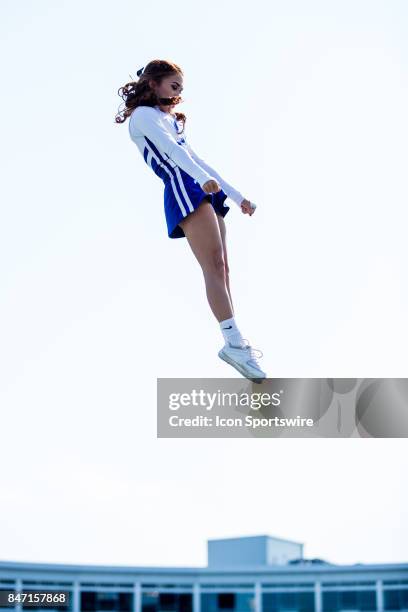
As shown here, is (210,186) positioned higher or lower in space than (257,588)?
lower

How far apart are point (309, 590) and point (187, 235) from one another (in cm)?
6872

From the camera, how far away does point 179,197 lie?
21.5 ft

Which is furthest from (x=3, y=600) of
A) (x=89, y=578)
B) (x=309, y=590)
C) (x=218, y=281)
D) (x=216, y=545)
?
(x=216, y=545)

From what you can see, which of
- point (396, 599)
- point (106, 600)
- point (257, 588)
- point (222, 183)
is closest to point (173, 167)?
point (222, 183)

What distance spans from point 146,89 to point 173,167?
1.99 feet

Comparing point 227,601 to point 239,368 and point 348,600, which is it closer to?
point 348,600

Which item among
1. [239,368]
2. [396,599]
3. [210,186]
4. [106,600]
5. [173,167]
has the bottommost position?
[239,368]

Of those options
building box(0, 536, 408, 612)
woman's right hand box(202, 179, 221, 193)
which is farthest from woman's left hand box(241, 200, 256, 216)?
building box(0, 536, 408, 612)

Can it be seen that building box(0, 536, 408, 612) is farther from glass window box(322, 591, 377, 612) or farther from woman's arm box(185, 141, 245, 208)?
woman's arm box(185, 141, 245, 208)

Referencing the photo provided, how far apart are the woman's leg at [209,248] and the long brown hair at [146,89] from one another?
84 cm

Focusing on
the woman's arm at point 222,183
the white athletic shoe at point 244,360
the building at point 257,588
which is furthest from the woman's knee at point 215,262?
the building at point 257,588

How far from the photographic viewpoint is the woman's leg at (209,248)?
6.57 meters

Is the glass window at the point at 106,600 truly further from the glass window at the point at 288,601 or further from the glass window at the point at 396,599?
the glass window at the point at 396,599

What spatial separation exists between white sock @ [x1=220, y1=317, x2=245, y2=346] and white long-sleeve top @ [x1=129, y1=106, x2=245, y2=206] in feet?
2.65
